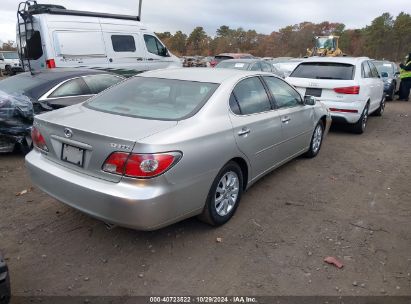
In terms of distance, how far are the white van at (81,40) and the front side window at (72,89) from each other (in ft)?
11.0

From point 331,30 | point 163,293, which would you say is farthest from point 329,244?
point 331,30

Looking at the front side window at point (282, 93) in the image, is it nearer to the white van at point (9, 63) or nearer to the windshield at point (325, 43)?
the white van at point (9, 63)

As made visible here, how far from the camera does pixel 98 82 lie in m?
6.72

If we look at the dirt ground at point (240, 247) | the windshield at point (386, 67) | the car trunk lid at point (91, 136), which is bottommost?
the dirt ground at point (240, 247)

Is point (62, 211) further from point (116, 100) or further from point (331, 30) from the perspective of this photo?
point (331, 30)

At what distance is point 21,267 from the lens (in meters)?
3.05

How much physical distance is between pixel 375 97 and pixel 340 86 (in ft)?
6.40

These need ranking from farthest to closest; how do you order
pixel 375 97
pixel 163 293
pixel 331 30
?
pixel 331 30, pixel 375 97, pixel 163 293

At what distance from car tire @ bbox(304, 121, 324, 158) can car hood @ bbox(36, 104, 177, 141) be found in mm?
3403

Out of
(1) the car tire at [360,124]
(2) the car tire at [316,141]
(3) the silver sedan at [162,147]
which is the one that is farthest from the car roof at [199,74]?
(1) the car tire at [360,124]

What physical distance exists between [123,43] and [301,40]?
72.0 m

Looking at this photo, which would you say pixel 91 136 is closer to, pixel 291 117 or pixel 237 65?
pixel 291 117

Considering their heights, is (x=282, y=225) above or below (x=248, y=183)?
below

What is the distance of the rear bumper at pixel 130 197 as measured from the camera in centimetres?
281
